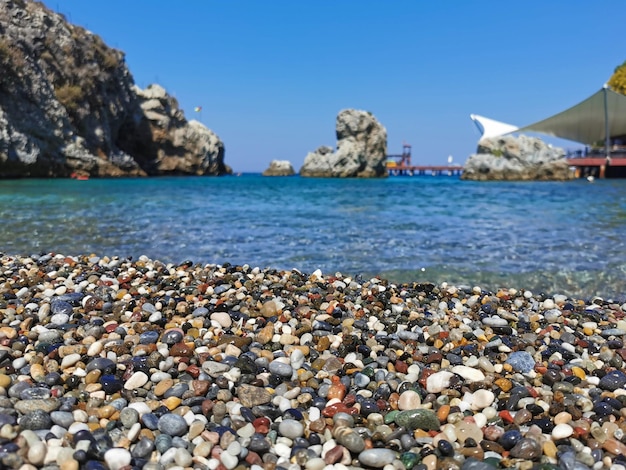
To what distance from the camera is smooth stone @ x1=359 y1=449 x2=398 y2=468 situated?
1891 millimetres

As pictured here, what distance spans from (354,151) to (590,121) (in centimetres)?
3432

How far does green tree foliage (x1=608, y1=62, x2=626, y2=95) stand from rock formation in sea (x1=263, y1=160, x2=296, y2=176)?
5749cm

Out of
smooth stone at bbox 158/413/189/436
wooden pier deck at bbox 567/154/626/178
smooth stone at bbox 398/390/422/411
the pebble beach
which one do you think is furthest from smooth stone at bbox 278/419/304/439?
wooden pier deck at bbox 567/154/626/178

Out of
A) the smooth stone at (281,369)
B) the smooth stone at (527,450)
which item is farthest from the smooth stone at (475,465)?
the smooth stone at (281,369)

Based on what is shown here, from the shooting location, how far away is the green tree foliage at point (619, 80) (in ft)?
197

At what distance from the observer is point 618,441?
6.62 feet

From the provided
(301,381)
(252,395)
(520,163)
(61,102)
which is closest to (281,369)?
(301,381)

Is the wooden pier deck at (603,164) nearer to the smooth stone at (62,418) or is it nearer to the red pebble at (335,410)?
the red pebble at (335,410)

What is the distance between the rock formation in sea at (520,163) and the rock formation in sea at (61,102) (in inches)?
1702

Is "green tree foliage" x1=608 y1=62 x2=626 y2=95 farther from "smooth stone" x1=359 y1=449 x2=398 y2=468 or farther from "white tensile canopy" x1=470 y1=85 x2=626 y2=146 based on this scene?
"smooth stone" x1=359 y1=449 x2=398 y2=468

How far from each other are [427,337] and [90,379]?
2.24 meters

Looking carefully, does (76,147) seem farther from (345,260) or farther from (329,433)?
(329,433)

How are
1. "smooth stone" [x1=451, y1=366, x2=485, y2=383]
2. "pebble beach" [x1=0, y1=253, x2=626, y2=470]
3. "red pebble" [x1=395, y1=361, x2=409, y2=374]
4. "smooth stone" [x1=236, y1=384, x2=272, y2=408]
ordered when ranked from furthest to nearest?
1. "red pebble" [x1=395, y1=361, x2=409, y2=374]
2. "smooth stone" [x1=451, y1=366, x2=485, y2=383]
3. "smooth stone" [x1=236, y1=384, x2=272, y2=408]
4. "pebble beach" [x1=0, y1=253, x2=626, y2=470]

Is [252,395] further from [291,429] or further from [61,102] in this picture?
[61,102]
